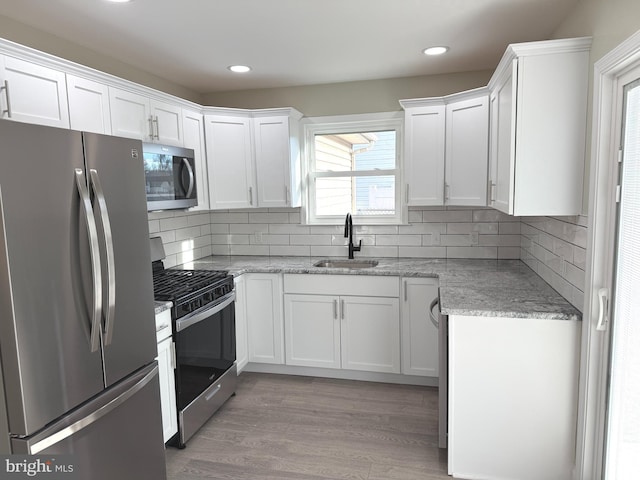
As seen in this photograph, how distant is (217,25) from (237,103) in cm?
160

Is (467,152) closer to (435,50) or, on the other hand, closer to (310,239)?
(435,50)

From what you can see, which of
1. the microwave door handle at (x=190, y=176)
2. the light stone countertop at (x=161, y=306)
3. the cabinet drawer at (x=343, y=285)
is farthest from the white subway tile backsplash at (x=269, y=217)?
the light stone countertop at (x=161, y=306)

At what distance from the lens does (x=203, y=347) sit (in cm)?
279

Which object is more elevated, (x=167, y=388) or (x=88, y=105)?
(x=88, y=105)

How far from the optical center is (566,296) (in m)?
2.31

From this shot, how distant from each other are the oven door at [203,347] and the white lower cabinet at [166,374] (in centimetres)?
4

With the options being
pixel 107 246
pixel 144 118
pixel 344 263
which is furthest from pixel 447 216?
pixel 107 246

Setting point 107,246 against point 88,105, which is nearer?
point 107,246

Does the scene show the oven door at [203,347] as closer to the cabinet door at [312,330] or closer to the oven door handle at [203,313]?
the oven door handle at [203,313]

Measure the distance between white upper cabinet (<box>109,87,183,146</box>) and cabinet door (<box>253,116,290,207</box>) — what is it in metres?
0.70

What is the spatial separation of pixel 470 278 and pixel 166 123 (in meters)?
2.41

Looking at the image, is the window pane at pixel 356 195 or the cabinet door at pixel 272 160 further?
the window pane at pixel 356 195

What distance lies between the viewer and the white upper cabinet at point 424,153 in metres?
3.34

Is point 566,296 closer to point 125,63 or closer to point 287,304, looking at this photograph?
point 287,304
